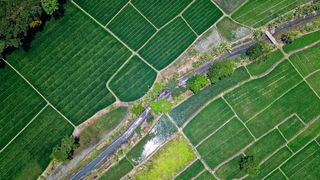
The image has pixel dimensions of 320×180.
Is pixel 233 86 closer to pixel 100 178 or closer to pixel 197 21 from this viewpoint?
pixel 197 21

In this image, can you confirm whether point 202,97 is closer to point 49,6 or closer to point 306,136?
point 306,136

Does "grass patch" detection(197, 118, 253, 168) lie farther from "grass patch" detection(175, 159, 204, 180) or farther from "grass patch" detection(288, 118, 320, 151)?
"grass patch" detection(288, 118, 320, 151)

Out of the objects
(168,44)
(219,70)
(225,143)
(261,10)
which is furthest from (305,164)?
(168,44)

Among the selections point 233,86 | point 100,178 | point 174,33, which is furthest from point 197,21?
point 100,178

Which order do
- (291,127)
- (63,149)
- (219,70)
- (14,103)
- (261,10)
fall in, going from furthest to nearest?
(261,10) → (291,127) → (219,70) → (14,103) → (63,149)

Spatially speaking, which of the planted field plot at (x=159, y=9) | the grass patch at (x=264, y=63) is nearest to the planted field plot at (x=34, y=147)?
the planted field plot at (x=159, y=9)

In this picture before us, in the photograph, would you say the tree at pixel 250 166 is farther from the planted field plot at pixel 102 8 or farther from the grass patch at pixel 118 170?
the planted field plot at pixel 102 8

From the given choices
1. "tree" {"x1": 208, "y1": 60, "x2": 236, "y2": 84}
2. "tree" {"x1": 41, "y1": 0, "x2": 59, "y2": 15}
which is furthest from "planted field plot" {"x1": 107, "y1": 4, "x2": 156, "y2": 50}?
"tree" {"x1": 208, "y1": 60, "x2": 236, "y2": 84}
